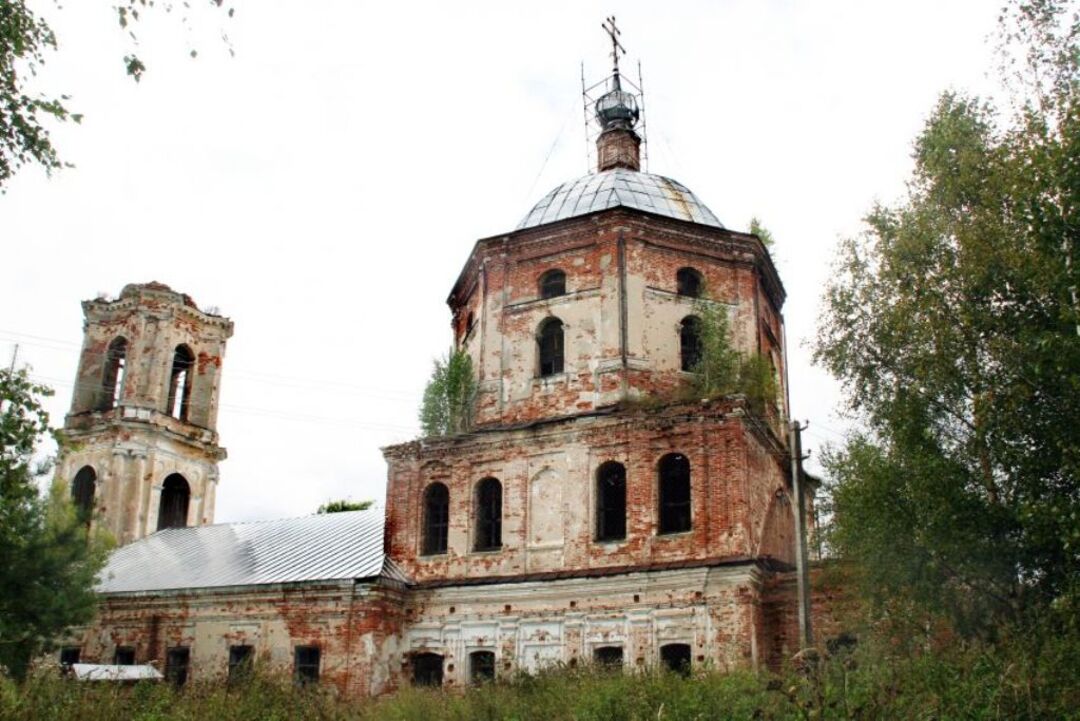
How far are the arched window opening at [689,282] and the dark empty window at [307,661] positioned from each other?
9441mm

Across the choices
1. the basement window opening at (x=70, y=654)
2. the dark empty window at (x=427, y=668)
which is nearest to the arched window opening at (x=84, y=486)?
the basement window opening at (x=70, y=654)

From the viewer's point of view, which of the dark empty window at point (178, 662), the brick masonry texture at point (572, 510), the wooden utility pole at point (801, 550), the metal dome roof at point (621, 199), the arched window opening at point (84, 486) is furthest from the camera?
the arched window opening at point (84, 486)

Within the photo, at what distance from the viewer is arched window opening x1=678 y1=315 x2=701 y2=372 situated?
736 inches

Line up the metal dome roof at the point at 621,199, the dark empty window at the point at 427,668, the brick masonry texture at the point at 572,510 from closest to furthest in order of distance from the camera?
the brick masonry texture at the point at 572,510 < the dark empty window at the point at 427,668 < the metal dome roof at the point at 621,199

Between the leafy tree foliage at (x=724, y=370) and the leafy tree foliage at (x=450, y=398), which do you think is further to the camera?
the leafy tree foliage at (x=450, y=398)

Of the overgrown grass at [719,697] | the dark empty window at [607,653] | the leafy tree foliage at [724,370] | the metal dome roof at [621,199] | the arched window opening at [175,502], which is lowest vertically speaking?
the overgrown grass at [719,697]

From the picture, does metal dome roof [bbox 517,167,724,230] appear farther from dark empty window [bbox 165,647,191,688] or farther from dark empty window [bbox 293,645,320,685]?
dark empty window [bbox 165,647,191,688]

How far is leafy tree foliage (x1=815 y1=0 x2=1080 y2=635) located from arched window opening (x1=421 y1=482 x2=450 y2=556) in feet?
23.9

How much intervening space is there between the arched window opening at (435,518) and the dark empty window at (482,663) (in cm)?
205

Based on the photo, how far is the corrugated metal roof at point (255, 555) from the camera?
1936cm

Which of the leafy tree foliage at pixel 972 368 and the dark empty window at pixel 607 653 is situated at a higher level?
the leafy tree foliage at pixel 972 368

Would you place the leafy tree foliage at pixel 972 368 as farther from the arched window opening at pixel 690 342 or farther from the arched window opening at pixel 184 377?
the arched window opening at pixel 184 377

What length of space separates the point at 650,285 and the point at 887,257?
501 cm

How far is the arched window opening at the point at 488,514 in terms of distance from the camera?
60.4ft
